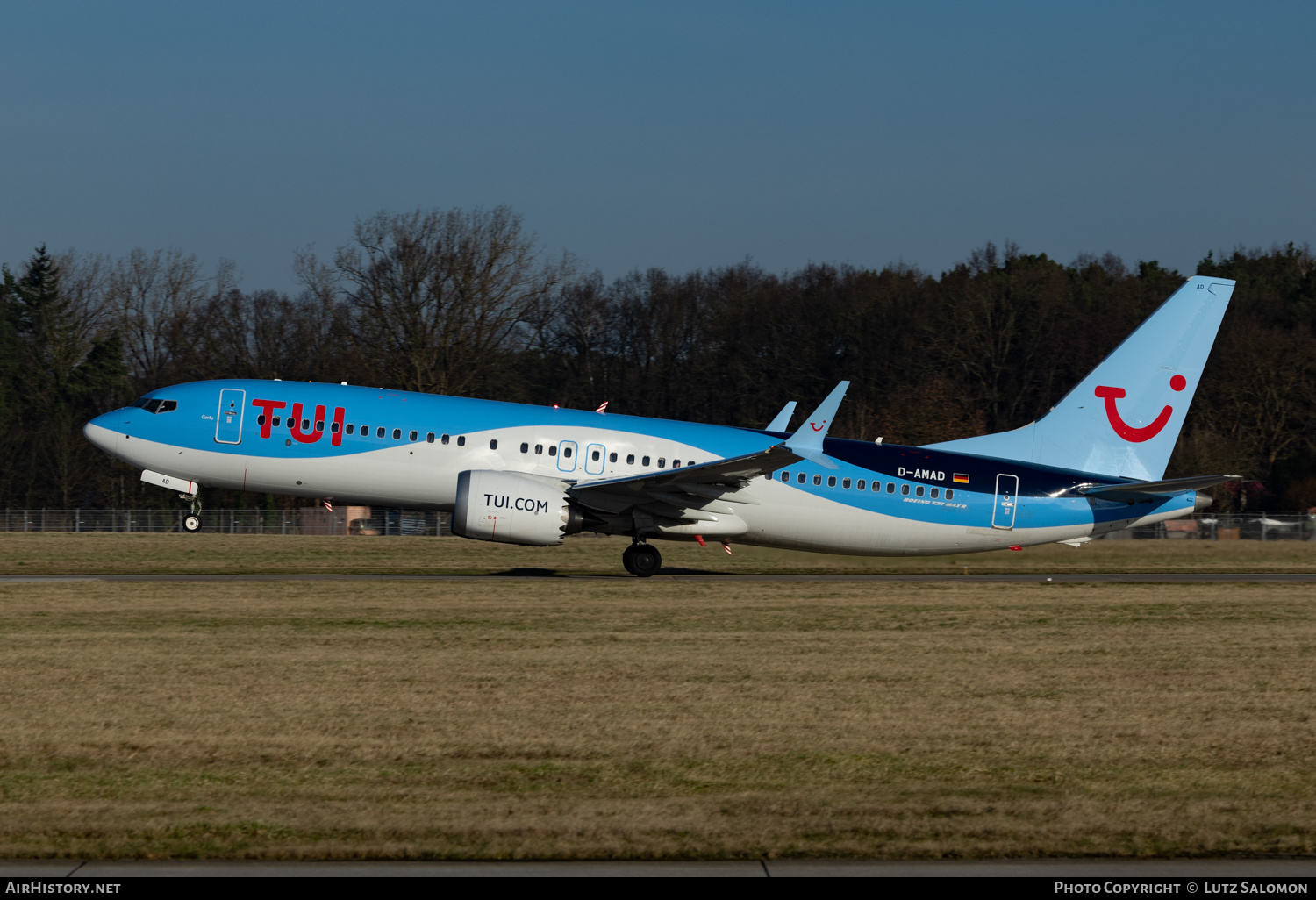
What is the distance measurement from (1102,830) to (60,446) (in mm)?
74009

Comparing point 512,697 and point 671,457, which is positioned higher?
point 671,457

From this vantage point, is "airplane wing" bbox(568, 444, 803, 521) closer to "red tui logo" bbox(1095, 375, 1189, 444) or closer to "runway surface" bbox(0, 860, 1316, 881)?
"red tui logo" bbox(1095, 375, 1189, 444)

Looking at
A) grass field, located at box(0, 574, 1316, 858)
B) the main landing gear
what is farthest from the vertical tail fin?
grass field, located at box(0, 574, 1316, 858)

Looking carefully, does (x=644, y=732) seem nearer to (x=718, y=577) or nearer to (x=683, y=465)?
(x=683, y=465)

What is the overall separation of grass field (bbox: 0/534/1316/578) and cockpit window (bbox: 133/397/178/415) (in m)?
4.31

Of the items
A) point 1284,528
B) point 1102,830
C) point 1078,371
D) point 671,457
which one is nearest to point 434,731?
point 1102,830

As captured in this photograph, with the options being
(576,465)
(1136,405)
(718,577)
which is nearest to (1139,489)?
(1136,405)

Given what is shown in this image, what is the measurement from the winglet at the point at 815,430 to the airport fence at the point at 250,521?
29.6 meters

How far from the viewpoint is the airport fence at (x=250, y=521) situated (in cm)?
5794

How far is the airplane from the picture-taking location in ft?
94.2

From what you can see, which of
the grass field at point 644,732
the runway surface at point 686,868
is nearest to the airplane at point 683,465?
the grass field at point 644,732

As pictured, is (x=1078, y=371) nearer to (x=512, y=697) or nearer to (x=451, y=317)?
(x=451, y=317)

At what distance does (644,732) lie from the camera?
40.2 feet
